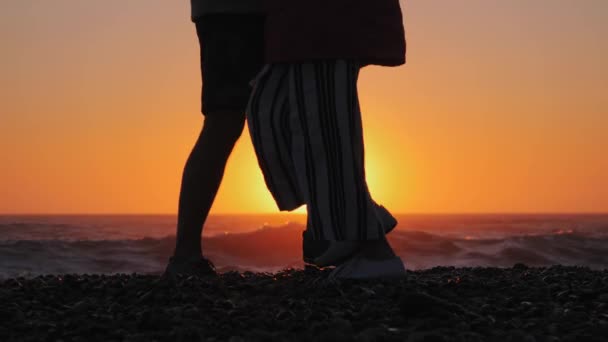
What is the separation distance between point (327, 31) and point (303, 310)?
105 cm

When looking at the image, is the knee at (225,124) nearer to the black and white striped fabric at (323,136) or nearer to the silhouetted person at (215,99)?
the silhouetted person at (215,99)

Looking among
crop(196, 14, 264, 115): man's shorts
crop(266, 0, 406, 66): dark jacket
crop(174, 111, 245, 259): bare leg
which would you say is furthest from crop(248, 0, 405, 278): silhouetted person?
crop(174, 111, 245, 259): bare leg

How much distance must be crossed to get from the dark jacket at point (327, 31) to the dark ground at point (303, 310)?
0.87 m

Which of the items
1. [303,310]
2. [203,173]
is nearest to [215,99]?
[203,173]

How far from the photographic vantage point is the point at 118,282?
3270mm

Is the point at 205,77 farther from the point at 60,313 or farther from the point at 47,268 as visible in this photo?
the point at 47,268

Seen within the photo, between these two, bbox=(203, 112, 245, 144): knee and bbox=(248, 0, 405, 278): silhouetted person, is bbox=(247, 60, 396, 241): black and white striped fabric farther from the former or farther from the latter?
bbox=(203, 112, 245, 144): knee

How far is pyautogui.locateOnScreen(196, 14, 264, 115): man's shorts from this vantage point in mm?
3094

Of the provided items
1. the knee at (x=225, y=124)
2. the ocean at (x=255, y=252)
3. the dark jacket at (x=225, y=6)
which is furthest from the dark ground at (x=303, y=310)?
the ocean at (x=255, y=252)

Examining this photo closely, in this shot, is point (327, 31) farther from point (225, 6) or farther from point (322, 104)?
point (225, 6)

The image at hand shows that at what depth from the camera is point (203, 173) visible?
127 inches

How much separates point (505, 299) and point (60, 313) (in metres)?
1.52

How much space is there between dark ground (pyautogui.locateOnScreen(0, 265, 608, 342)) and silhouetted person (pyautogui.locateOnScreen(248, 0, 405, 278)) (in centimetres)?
30

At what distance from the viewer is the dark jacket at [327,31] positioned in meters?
2.85
